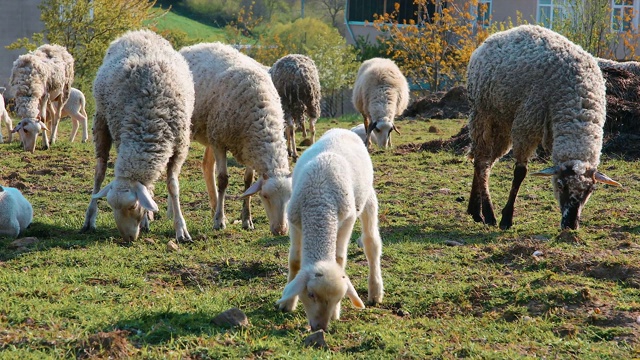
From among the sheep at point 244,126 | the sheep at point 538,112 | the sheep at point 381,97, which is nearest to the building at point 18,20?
the sheep at point 381,97

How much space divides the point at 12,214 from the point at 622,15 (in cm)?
2652

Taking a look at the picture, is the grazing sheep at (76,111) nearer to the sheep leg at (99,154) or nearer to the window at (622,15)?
the sheep leg at (99,154)

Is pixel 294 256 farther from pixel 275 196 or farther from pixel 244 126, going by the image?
pixel 244 126

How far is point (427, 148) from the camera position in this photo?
49.0 ft

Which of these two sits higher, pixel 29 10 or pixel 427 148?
pixel 29 10

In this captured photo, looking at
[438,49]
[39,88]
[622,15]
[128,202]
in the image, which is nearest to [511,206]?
[128,202]

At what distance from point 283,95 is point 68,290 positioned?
8867 millimetres

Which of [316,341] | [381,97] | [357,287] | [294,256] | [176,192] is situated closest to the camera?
[316,341]

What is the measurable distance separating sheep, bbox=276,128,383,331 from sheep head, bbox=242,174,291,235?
5.82 feet

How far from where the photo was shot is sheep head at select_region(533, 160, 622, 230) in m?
8.15

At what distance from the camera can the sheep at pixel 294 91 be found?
1452cm

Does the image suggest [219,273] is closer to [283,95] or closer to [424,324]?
[424,324]

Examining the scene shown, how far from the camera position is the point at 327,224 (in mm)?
5352

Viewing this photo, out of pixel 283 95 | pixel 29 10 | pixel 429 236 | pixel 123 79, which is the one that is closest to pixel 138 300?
pixel 123 79
